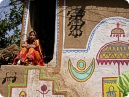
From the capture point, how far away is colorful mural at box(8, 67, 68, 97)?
5.02m

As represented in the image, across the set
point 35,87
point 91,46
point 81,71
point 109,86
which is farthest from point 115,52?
point 35,87

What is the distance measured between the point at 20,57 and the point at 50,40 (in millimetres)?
2868

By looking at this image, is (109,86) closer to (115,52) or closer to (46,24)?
(115,52)

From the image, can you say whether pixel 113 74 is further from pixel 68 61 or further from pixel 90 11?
pixel 90 11

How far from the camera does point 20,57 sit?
5.62m

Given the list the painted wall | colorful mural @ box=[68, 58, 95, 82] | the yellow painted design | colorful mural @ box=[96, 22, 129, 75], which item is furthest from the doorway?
the yellow painted design

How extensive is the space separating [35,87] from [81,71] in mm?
1378

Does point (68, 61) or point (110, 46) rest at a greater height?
point (110, 46)

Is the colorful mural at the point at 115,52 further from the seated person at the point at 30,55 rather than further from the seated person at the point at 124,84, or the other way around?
the seated person at the point at 124,84

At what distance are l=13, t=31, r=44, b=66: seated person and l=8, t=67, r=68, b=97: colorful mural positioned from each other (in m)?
0.54

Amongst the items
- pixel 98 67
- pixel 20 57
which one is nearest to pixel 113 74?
pixel 98 67

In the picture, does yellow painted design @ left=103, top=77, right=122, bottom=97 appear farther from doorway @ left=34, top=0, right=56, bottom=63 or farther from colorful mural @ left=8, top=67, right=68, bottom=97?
doorway @ left=34, top=0, right=56, bottom=63

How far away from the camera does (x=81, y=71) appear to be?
595 centimetres

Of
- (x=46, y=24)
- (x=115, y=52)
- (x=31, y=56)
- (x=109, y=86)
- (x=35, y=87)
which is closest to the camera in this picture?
(x=35, y=87)
